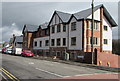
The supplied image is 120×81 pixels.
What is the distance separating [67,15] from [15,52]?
1858cm

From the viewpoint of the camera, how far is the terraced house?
29500 millimetres

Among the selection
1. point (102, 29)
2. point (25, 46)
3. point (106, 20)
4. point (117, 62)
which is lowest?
point (117, 62)

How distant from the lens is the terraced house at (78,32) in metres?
29.5

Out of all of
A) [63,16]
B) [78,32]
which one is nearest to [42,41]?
[63,16]

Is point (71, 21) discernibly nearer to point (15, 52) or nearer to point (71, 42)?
point (71, 42)

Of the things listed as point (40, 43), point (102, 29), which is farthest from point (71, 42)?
point (40, 43)

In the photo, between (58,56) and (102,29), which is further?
(58,56)

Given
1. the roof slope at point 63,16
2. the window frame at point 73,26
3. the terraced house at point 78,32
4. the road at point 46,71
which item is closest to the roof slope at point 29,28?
the terraced house at point 78,32

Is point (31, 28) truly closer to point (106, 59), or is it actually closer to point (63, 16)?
point (63, 16)

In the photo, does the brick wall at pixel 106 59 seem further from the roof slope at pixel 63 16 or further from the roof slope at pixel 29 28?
the roof slope at pixel 29 28

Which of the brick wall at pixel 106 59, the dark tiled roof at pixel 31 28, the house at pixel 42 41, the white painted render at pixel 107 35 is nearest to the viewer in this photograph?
the brick wall at pixel 106 59

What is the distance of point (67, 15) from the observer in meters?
37.2

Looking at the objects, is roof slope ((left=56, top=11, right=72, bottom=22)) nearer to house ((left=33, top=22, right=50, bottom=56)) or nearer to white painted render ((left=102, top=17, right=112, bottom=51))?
house ((left=33, top=22, right=50, bottom=56))

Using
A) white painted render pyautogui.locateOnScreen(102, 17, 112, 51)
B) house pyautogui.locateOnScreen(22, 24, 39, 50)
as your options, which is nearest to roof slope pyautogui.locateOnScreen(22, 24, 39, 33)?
house pyautogui.locateOnScreen(22, 24, 39, 50)
